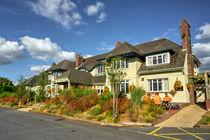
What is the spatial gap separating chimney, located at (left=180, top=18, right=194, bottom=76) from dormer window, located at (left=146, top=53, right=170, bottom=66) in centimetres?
258

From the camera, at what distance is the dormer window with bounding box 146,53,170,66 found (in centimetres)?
1714

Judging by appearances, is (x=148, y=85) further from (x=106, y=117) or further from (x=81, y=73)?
(x=81, y=73)

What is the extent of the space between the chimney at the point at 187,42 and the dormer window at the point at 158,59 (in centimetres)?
258

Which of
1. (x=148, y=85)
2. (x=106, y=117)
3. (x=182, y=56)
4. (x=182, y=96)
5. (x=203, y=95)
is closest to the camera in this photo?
(x=106, y=117)

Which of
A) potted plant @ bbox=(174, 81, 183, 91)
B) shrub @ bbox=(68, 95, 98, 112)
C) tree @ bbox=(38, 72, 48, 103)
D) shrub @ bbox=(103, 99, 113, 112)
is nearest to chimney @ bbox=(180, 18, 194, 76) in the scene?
potted plant @ bbox=(174, 81, 183, 91)

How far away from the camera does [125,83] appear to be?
1909cm

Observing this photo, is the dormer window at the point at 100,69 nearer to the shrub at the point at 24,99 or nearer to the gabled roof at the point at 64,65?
the gabled roof at the point at 64,65

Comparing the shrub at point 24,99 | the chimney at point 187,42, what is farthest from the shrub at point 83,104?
the shrub at point 24,99

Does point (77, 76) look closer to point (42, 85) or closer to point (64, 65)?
point (42, 85)

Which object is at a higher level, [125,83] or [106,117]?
[125,83]

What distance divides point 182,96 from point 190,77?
2403 mm

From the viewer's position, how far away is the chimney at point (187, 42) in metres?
17.0

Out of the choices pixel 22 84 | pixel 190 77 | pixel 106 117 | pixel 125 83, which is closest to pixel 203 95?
pixel 190 77

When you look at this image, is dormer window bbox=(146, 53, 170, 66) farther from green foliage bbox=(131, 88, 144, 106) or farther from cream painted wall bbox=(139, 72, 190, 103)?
green foliage bbox=(131, 88, 144, 106)
